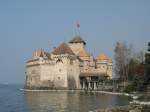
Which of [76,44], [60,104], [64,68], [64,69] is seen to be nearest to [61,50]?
[64,68]

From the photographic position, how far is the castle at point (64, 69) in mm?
83438

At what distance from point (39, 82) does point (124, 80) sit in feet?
64.7

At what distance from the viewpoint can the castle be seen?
83.4m

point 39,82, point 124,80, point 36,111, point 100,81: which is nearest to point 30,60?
point 39,82

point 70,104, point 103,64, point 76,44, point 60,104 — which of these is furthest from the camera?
point 76,44

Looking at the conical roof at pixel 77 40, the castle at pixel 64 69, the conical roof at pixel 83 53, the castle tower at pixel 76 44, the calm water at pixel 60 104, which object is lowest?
the calm water at pixel 60 104

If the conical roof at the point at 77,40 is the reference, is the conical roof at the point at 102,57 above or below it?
below

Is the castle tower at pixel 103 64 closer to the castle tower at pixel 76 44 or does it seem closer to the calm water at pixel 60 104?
the castle tower at pixel 76 44

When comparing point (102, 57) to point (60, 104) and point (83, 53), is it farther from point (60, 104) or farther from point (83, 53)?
point (60, 104)

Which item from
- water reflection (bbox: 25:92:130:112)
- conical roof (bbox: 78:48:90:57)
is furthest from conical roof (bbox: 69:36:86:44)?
water reflection (bbox: 25:92:130:112)

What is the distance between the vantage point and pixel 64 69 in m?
83.4

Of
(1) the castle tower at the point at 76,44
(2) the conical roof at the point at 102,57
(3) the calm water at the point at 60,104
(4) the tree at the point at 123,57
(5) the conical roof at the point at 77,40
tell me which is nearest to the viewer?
(3) the calm water at the point at 60,104

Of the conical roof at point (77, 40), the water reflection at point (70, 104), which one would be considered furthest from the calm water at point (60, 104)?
the conical roof at point (77, 40)

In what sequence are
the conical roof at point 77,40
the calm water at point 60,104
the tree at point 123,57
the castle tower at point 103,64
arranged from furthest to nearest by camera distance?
the conical roof at point 77,40
the castle tower at point 103,64
the tree at point 123,57
the calm water at point 60,104
